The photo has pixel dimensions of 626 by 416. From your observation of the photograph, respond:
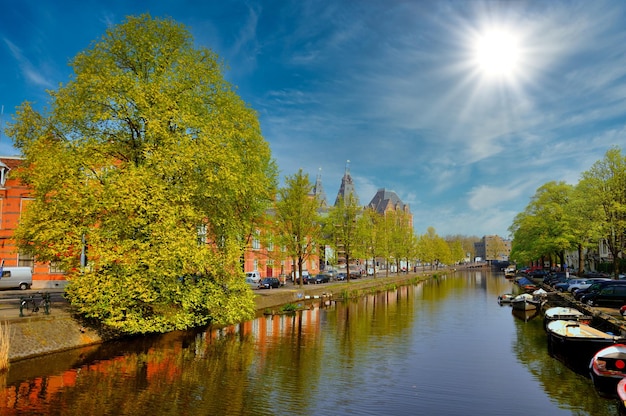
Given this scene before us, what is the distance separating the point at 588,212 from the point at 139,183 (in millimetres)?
58560

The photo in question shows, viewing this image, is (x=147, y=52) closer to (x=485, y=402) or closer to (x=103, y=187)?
(x=103, y=187)

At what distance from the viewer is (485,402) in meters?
18.6

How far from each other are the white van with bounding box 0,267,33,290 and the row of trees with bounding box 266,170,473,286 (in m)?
25.6

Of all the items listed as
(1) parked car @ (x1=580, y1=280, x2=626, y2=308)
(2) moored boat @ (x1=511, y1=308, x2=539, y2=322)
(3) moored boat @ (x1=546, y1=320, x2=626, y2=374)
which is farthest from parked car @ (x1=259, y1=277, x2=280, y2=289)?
(3) moored boat @ (x1=546, y1=320, x2=626, y2=374)

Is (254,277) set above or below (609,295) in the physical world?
above

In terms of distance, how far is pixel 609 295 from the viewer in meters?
39.2

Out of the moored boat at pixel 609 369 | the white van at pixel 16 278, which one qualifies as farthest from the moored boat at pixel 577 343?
the white van at pixel 16 278

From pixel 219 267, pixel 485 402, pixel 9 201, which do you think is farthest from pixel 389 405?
pixel 9 201

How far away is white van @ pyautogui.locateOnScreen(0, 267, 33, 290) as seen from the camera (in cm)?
4478

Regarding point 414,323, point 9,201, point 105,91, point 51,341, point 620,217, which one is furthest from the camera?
point 620,217

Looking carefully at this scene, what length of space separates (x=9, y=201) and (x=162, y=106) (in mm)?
34056

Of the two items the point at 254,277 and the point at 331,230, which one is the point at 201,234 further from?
the point at 331,230

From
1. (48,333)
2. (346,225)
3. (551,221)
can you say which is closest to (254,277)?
(346,225)

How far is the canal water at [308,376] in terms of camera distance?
695 inches
